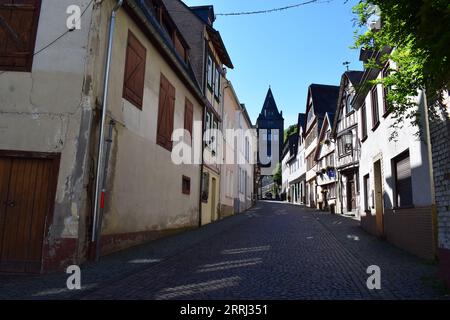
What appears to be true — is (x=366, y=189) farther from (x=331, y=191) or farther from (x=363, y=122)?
(x=331, y=191)

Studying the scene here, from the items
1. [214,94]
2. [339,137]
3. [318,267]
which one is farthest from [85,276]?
[339,137]

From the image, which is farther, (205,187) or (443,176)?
(205,187)

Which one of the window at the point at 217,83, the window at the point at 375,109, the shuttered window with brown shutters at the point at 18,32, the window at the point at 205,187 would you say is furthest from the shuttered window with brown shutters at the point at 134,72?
the window at the point at 217,83

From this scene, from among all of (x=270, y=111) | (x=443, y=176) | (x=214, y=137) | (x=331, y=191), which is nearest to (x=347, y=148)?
(x=331, y=191)

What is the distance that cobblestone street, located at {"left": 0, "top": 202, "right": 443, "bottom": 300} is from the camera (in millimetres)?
5219

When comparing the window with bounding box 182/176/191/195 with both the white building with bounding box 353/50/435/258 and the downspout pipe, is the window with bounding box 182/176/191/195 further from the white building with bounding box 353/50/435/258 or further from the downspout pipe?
the white building with bounding box 353/50/435/258

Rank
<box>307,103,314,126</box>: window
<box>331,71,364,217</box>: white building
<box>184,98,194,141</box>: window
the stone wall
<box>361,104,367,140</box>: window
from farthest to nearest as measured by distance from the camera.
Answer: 1. <box>307,103,314,126</box>: window
2. <box>331,71,364,217</box>: white building
3. <box>361,104,367,140</box>: window
4. <box>184,98,194,141</box>: window
5. the stone wall

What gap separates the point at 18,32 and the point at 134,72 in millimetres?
2694

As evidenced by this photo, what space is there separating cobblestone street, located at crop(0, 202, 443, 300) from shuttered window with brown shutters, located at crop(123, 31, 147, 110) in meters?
3.71

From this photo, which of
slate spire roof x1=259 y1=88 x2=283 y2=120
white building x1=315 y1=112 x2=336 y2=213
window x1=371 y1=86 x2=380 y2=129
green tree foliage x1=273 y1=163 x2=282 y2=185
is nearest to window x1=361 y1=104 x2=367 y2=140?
window x1=371 y1=86 x2=380 y2=129

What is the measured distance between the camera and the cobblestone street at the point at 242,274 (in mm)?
5219

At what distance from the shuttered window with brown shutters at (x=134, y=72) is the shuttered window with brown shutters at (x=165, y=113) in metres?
1.45

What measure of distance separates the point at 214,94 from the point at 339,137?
31.6 feet

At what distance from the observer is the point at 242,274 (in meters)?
6.48
